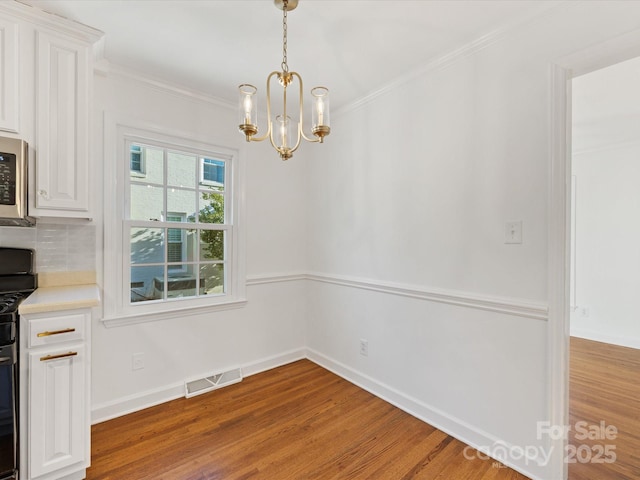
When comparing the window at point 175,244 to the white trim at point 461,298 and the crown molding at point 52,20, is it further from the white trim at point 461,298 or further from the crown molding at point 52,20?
the white trim at point 461,298

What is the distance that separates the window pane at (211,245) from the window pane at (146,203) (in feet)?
1.32

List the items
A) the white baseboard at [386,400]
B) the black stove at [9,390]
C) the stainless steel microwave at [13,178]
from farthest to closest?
the white baseboard at [386,400]
the stainless steel microwave at [13,178]
the black stove at [9,390]

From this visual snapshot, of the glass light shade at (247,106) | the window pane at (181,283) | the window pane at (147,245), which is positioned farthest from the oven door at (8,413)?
the glass light shade at (247,106)

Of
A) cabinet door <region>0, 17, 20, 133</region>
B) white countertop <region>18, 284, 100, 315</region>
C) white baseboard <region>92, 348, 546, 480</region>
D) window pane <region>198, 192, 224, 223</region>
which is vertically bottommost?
white baseboard <region>92, 348, 546, 480</region>

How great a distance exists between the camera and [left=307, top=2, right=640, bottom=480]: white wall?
1.66 meters

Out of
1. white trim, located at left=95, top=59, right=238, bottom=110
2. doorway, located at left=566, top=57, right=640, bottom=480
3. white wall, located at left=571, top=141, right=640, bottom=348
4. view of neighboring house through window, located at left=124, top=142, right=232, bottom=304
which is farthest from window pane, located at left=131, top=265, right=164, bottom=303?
white wall, located at left=571, top=141, right=640, bottom=348

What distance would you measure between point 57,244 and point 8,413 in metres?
1.05

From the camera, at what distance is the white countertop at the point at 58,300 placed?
4.72ft

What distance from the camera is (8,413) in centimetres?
141

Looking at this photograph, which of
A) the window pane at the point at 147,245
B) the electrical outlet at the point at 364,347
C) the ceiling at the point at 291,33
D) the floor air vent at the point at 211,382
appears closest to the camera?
the ceiling at the point at 291,33

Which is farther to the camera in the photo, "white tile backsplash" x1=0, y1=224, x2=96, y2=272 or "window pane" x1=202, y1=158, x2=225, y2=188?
"window pane" x1=202, y1=158, x2=225, y2=188

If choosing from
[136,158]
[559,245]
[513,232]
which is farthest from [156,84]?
[559,245]

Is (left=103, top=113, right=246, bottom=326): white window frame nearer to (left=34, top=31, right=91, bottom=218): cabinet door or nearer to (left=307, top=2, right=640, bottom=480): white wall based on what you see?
(left=34, top=31, right=91, bottom=218): cabinet door

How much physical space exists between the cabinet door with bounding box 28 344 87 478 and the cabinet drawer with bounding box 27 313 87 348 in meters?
0.05
